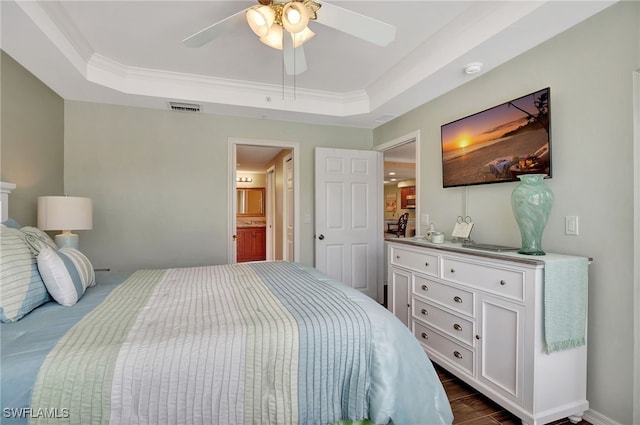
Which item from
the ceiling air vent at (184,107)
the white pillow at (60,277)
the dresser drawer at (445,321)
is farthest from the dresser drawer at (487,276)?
the ceiling air vent at (184,107)

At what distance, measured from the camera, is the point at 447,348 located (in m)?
2.30

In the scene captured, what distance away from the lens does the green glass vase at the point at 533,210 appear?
184 centimetres

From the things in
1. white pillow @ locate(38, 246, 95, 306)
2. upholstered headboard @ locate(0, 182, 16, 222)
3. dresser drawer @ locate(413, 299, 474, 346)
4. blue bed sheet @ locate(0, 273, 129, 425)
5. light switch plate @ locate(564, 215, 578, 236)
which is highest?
upholstered headboard @ locate(0, 182, 16, 222)

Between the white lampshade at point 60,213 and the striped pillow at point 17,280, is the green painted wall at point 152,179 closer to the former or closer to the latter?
the white lampshade at point 60,213

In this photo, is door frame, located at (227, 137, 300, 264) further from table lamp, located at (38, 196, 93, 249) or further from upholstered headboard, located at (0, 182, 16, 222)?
upholstered headboard, located at (0, 182, 16, 222)

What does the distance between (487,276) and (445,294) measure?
0.42 m

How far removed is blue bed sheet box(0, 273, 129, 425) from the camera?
0.95m

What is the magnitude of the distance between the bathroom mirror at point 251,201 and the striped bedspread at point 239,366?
6.81m

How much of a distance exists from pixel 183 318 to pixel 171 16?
2099 mm

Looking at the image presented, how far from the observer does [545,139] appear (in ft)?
6.52

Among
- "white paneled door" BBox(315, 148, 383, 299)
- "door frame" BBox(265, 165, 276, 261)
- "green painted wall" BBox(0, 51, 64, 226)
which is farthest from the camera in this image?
"door frame" BBox(265, 165, 276, 261)

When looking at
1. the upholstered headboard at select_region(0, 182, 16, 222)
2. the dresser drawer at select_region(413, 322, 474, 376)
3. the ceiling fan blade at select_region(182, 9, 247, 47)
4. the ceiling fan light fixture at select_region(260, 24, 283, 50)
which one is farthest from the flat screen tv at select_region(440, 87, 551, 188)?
the upholstered headboard at select_region(0, 182, 16, 222)

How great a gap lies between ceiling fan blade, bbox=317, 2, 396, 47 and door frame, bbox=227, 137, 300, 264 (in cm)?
213

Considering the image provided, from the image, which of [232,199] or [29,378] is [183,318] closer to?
[29,378]
